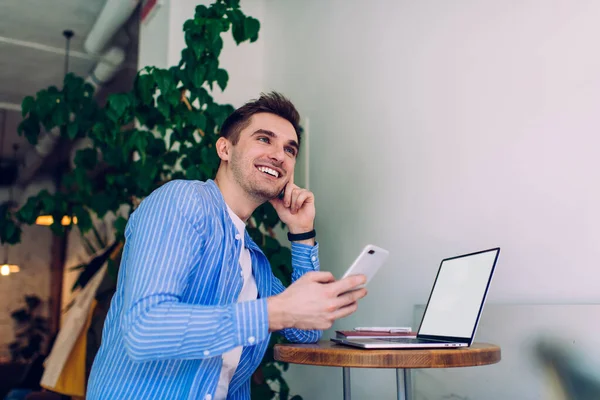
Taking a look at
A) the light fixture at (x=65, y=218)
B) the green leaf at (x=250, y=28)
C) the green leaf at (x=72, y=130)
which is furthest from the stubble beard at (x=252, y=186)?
the light fixture at (x=65, y=218)

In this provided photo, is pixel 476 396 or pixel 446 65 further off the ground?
pixel 446 65

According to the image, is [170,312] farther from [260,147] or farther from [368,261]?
[260,147]

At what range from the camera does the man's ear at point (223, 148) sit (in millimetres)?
1698

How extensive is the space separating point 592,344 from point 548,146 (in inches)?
21.5

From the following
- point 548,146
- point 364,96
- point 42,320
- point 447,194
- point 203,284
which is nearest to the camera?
Answer: point 203,284

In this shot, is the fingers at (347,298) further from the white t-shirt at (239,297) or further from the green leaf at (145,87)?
the green leaf at (145,87)

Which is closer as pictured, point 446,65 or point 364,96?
point 446,65

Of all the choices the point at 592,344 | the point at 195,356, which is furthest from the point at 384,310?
the point at 195,356

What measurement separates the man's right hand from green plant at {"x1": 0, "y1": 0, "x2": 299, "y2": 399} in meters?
1.11

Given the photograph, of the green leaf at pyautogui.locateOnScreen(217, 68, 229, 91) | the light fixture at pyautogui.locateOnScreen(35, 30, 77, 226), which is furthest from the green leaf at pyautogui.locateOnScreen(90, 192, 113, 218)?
the green leaf at pyautogui.locateOnScreen(217, 68, 229, 91)

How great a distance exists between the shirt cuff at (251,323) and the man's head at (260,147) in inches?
22.5

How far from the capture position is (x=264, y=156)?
5.35 ft

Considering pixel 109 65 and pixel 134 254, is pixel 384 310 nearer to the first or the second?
pixel 134 254

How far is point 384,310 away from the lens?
6.88 feet
